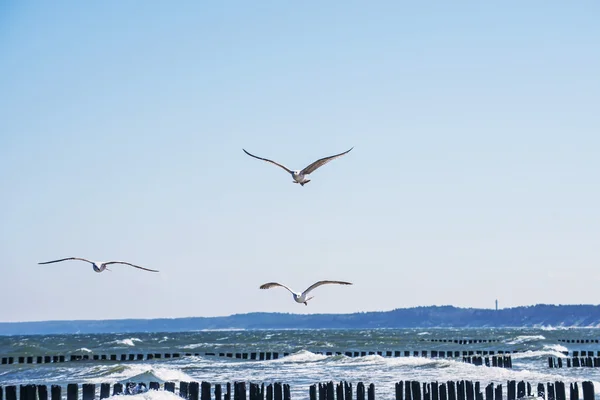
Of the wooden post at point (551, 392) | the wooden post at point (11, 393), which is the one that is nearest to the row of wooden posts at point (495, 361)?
the wooden post at point (551, 392)

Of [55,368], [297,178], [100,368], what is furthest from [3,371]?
[297,178]

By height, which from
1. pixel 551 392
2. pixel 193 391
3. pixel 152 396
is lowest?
pixel 551 392

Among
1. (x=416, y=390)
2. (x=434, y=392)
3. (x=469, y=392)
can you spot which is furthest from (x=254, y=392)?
(x=469, y=392)

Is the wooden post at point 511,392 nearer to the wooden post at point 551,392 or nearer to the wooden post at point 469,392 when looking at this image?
the wooden post at point 469,392

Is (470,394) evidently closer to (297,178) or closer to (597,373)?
(297,178)

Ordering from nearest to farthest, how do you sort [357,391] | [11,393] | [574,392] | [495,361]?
[574,392] → [357,391] → [11,393] → [495,361]

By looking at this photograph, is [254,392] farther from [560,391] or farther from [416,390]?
[560,391]

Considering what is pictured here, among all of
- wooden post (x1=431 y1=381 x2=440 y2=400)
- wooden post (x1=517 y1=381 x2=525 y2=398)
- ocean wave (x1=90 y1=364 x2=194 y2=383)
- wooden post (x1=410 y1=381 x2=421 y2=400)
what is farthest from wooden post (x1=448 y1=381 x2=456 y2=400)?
ocean wave (x1=90 y1=364 x2=194 y2=383)

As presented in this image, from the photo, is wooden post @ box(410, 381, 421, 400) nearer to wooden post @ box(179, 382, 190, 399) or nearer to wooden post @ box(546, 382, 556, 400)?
wooden post @ box(546, 382, 556, 400)

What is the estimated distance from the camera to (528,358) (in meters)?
55.4

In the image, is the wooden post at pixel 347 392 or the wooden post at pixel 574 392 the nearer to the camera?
the wooden post at pixel 574 392

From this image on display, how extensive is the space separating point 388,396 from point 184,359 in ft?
104

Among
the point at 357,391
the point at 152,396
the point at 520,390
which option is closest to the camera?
the point at 357,391

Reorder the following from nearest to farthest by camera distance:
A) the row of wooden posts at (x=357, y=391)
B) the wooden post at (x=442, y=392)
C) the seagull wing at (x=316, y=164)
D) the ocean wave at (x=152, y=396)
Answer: the seagull wing at (x=316, y=164) → the row of wooden posts at (x=357, y=391) → the wooden post at (x=442, y=392) → the ocean wave at (x=152, y=396)
